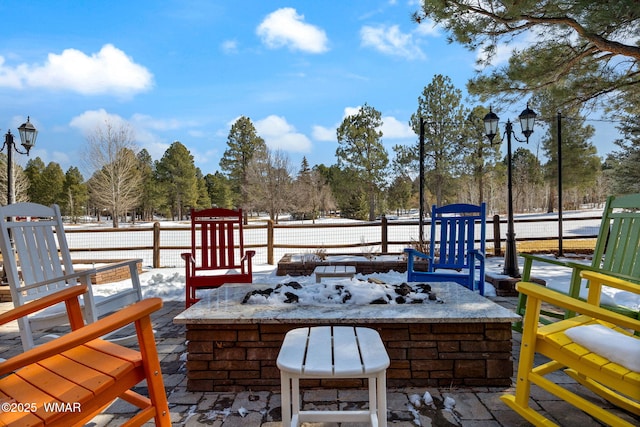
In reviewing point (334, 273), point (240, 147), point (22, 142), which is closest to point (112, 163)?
point (240, 147)

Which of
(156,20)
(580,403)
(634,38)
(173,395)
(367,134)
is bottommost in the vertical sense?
(173,395)

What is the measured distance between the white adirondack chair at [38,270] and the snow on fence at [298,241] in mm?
3087

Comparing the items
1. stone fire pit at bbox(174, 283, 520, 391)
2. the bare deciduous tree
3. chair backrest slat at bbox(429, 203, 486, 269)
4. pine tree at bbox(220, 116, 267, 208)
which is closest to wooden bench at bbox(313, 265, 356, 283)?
chair backrest slat at bbox(429, 203, 486, 269)

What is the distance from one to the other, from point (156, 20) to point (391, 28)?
3297mm

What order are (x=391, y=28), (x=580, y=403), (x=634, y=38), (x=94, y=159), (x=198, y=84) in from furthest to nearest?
(x=94, y=159), (x=198, y=84), (x=391, y=28), (x=634, y=38), (x=580, y=403)

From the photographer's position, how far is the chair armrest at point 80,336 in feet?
2.98

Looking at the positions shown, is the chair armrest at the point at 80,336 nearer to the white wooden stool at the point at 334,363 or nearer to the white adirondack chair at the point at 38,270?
the white wooden stool at the point at 334,363

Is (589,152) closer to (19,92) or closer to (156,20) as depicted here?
(156,20)

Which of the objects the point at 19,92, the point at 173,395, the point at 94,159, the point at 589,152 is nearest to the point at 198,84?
the point at 19,92

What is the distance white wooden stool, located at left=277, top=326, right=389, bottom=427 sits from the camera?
1.20m

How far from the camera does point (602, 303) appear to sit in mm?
2090

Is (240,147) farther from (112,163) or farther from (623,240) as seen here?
(623,240)

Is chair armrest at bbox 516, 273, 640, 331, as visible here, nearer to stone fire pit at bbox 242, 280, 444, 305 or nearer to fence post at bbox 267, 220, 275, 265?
stone fire pit at bbox 242, 280, 444, 305

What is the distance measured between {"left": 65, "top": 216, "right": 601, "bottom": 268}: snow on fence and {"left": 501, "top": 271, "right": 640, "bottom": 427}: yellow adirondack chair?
435cm
